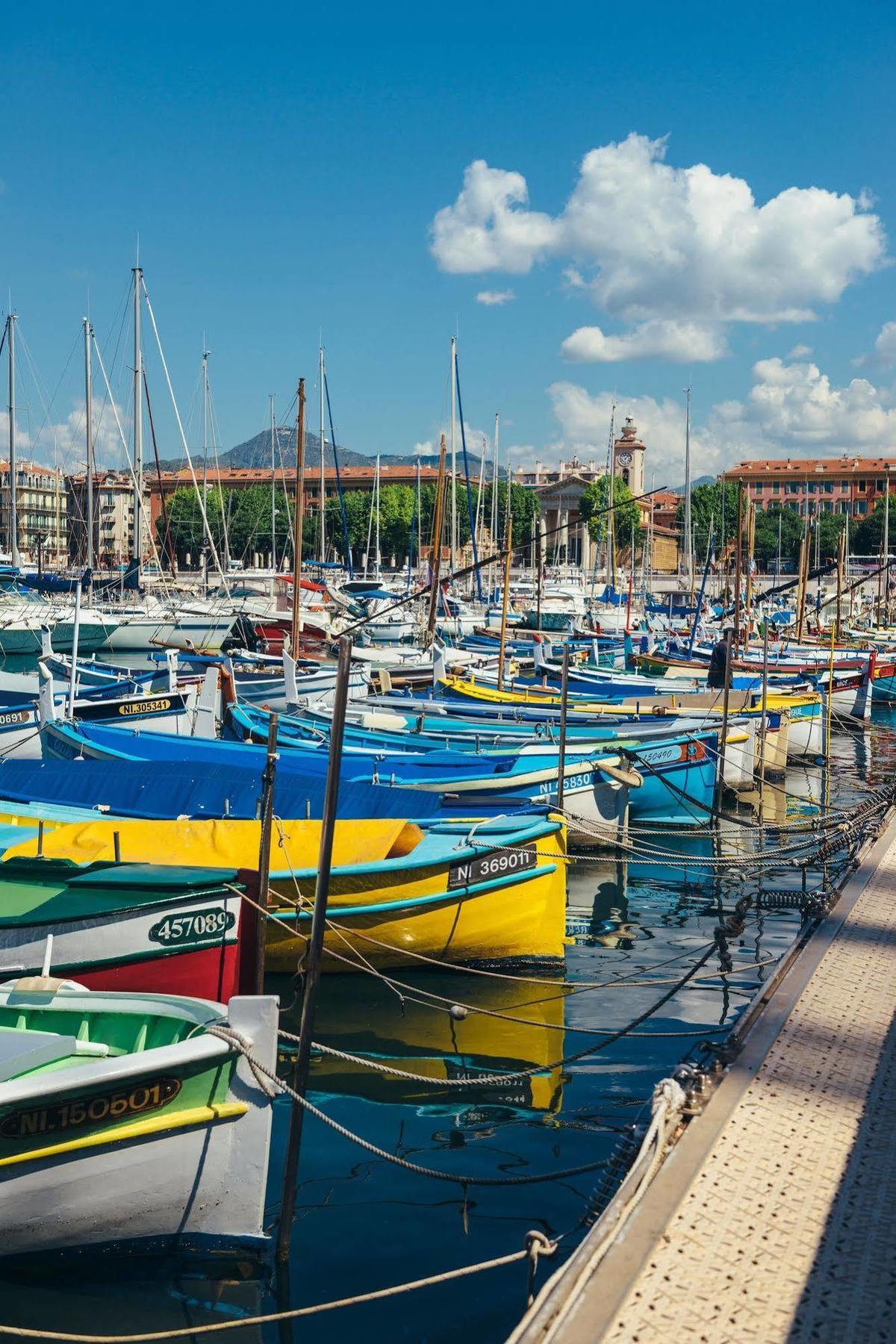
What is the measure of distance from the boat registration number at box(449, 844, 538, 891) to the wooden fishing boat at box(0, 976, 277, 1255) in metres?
5.49

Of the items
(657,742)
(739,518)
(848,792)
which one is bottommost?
(848,792)

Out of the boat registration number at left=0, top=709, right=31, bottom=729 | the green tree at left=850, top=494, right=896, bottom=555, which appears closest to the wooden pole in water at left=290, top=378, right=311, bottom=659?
the boat registration number at left=0, top=709, right=31, bottom=729

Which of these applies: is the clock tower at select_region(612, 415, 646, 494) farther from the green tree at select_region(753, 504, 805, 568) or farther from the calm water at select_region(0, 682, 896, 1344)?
the calm water at select_region(0, 682, 896, 1344)

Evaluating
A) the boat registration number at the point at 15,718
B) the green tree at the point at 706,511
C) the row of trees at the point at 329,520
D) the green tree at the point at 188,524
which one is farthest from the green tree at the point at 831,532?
the boat registration number at the point at 15,718

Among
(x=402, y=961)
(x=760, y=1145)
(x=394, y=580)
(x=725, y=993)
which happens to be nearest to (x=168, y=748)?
(x=402, y=961)

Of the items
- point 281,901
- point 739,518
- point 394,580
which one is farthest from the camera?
point 394,580

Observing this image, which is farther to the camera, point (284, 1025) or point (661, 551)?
point (661, 551)

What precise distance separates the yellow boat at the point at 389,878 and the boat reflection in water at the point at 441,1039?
40cm

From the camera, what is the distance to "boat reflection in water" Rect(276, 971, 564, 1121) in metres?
10.9

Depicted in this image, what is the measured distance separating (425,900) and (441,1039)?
149 cm

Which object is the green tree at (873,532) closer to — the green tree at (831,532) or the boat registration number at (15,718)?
the green tree at (831,532)

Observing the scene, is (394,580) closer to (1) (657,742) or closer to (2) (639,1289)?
(1) (657,742)

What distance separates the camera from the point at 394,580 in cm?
7281

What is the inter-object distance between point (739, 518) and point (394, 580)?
34.5m
